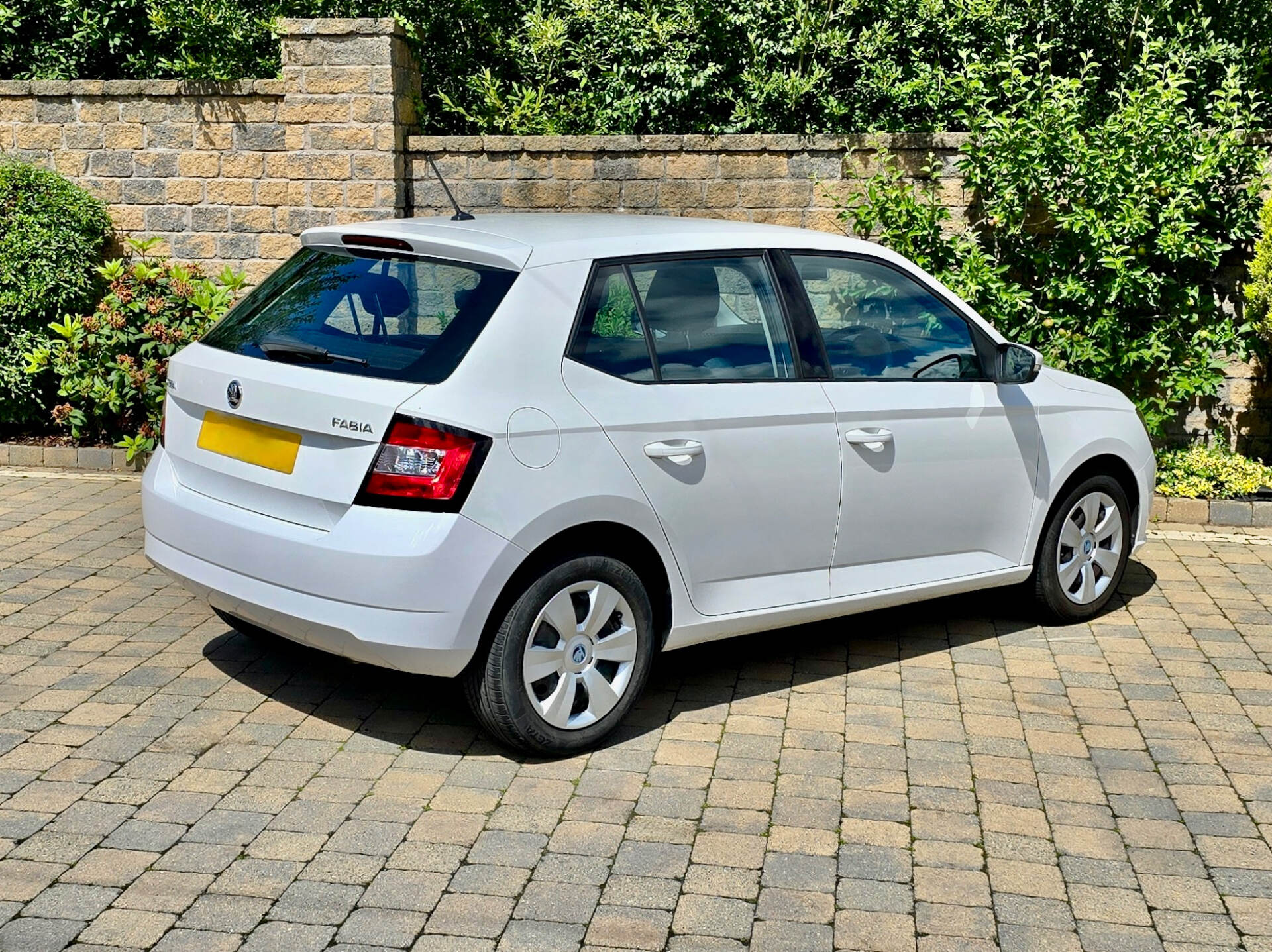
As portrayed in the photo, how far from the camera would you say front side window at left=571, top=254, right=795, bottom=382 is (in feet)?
16.4

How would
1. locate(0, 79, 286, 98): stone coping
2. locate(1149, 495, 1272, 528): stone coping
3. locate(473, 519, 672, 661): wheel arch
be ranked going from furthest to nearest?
locate(0, 79, 286, 98): stone coping
locate(1149, 495, 1272, 528): stone coping
locate(473, 519, 672, 661): wheel arch

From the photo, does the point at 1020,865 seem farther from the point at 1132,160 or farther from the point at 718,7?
the point at 718,7

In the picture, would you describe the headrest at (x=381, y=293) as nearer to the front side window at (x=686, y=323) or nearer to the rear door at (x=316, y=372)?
the rear door at (x=316, y=372)

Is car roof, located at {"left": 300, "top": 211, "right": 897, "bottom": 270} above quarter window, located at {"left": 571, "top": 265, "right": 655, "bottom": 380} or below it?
above

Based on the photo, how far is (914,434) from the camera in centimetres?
573

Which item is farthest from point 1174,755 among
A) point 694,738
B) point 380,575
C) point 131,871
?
point 131,871

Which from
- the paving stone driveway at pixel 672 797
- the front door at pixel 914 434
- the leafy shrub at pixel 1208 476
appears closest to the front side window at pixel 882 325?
the front door at pixel 914 434

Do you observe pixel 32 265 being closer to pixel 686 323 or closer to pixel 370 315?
pixel 370 315

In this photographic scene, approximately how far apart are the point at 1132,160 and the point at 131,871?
24.0 feet

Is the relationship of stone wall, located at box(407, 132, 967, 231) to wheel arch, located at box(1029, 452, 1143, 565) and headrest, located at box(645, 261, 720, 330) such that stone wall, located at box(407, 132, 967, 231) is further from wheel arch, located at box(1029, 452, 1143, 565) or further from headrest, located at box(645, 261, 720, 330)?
headrest, located at box(645, 261, 720, 330)

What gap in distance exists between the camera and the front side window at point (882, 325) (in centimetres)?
567

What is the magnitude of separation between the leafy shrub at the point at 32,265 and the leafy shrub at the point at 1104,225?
520 centimetres

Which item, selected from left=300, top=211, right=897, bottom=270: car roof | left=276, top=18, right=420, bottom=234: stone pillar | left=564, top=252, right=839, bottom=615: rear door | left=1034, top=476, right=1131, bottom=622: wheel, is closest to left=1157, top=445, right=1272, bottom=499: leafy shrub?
left=1034, top=476, right=1131, bottom=622: wheel

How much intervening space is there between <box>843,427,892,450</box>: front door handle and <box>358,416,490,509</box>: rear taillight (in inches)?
65.7
